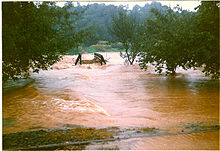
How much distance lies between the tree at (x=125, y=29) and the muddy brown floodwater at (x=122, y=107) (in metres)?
7.10

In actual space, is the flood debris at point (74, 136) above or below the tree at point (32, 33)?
below

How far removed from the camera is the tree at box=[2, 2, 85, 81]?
5.28 m

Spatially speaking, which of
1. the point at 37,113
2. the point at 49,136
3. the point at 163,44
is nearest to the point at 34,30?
the point at 37,113

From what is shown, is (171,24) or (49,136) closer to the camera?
(49,136)

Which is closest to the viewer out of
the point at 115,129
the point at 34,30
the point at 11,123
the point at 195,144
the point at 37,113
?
the point at 195,144

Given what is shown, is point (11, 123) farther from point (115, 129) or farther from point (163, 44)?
point (163, 44)

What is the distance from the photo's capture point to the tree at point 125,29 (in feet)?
58.8

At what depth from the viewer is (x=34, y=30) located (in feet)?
22.4

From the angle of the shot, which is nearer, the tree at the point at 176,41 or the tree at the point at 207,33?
the tree at the point at 207,33

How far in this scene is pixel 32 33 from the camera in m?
6.82

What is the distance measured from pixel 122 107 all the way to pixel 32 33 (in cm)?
303

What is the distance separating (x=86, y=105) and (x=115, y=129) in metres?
2.35

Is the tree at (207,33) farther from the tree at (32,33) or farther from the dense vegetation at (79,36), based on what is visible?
the tree at (32,33)

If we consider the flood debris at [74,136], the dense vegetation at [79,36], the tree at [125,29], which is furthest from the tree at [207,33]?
the tree at [125,29]
